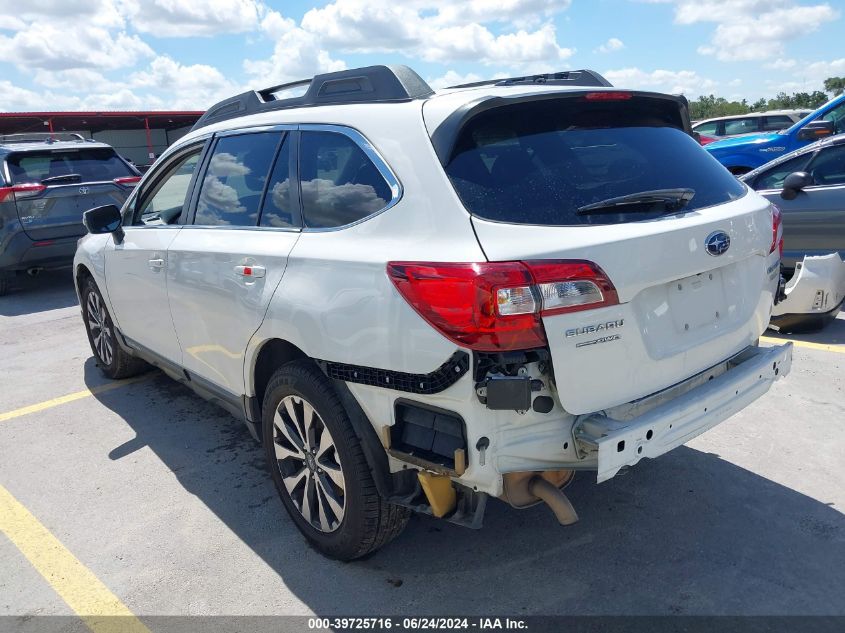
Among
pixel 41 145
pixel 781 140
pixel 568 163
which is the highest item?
pixel 41 145

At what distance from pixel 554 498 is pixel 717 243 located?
1.13 meters

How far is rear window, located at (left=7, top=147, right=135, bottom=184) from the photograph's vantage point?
8641 millimetres

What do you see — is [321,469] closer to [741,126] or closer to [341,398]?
[341,398]

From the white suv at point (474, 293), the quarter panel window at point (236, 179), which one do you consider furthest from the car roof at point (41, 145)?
the white suv at point (474, 293)

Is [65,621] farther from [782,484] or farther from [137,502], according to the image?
[782,484]

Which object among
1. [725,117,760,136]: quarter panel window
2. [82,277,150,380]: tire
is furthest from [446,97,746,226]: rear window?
[725,117,760,136]: quarter panel window

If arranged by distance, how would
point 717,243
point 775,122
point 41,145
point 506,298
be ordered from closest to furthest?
point 506,298
point 717,243
point 41,145
point 775,122

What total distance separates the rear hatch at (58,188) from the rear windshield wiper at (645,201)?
24.9ft

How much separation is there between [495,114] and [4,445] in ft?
12.5

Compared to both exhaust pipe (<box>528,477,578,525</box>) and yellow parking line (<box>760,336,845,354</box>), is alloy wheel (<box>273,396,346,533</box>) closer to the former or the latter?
exhaust pipe (<box>528,477,578,525</box>)

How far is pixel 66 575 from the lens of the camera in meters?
3.12

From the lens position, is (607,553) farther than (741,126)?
No

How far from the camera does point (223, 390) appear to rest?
3.65 metres

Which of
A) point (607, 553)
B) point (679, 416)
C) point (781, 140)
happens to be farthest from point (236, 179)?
point (781, 140)
